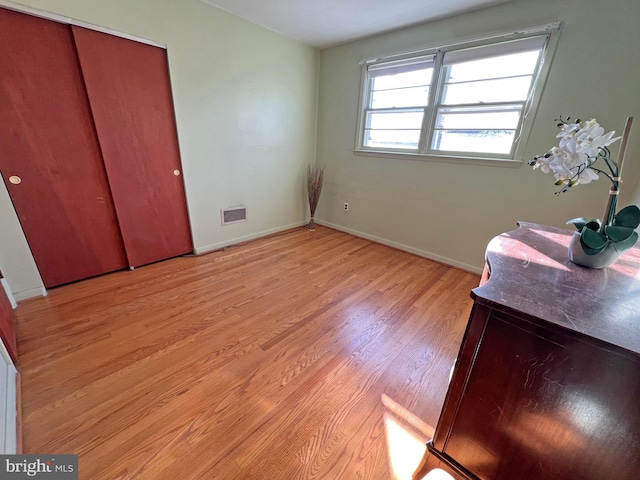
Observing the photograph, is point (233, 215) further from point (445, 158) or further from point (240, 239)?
point (445, 158)

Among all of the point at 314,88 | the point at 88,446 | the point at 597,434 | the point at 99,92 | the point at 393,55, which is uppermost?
the point at 393,55

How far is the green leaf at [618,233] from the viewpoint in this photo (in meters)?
0.91

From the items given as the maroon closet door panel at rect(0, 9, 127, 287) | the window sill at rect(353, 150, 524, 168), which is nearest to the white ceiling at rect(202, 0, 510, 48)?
the window sill at rect(353, 150, 524, 168)

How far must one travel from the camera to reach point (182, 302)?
6.73ft

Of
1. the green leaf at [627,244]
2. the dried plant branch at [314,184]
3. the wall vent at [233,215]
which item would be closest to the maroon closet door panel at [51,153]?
the wall vent at [233,215]

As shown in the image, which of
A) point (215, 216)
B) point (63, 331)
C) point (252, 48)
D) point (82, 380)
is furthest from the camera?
point (215, 216)

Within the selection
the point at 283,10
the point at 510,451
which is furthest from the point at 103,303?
the point at 283,10

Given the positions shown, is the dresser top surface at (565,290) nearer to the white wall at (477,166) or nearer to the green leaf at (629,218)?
the green leaf at (629,218)

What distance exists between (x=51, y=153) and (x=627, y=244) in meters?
3.43

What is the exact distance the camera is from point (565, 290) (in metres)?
0.85

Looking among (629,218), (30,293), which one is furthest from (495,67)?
(30,293)

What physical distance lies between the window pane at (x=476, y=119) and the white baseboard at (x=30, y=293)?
13.0 feet

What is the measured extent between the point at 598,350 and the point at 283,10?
3.25m

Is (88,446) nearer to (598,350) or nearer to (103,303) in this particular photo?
(103,303)
